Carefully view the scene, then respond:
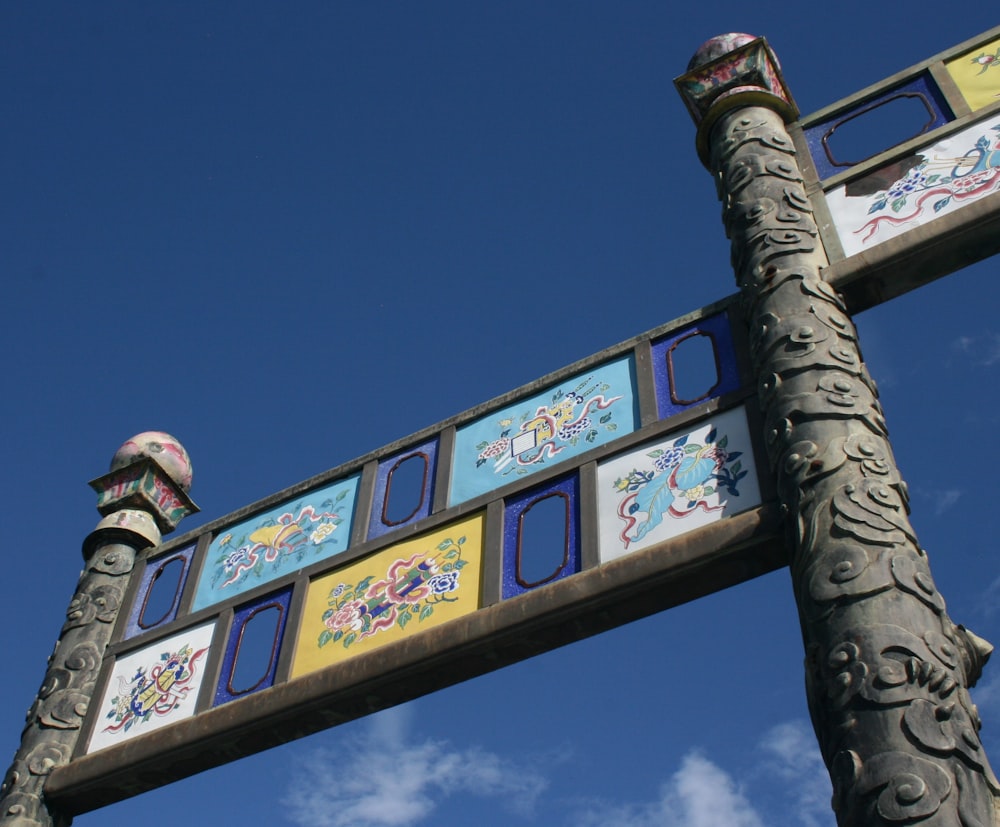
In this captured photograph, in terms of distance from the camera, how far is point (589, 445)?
640 cm

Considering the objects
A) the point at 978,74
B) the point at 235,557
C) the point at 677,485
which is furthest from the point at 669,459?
the point at 235,557

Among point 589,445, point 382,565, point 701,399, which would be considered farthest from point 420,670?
point 701,399

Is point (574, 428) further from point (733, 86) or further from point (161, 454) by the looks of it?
point (161, 454)

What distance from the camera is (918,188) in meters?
6.26

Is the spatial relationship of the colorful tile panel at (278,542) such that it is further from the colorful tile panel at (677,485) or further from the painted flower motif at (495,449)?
the colorful tile panel at (677,485)

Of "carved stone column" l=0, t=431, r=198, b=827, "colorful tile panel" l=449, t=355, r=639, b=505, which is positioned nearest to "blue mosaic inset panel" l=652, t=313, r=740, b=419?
"colorful tile panel" l=449, t=355, r=639, b=505

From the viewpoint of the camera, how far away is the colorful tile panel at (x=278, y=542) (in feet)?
23.7

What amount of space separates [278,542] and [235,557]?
35 cm

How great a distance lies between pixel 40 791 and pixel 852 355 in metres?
4.80

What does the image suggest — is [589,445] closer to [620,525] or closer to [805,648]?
[620,525]

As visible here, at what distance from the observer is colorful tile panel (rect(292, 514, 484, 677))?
620 cm

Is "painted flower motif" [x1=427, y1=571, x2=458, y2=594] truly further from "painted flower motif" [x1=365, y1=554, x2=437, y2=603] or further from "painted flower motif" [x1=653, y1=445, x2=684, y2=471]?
"painted flower motif" [x1=653, y1=445, x2=684, y2=471]

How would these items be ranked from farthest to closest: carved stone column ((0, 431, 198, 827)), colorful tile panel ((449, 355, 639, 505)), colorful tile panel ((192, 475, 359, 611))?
colorful tile panel ((192, 475, 359, 611)) < carved stone column ((0, 431, 198, 827)) < colorful tile panel ((449, 355, 639, 505))

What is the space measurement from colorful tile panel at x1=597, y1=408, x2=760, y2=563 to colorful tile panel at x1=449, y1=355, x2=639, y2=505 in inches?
12.9
